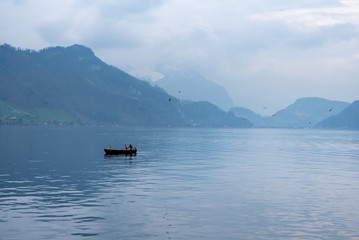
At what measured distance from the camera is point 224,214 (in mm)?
46688

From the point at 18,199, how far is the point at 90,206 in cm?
1085

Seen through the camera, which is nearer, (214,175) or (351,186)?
(351,186)

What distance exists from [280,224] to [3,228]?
27.8 meters

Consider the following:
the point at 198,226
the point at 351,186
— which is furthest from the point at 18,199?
the point at 351,186

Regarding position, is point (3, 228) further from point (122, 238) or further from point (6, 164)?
point (6, 164)

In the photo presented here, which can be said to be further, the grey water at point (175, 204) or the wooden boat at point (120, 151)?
the wooden boat at point (120, 151)

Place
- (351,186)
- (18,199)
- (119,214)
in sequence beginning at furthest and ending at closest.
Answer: (351,186) < (18,199) < (119,214)

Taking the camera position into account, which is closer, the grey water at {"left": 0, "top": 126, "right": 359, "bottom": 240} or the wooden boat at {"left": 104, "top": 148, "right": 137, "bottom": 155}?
the grey water at {"left": 0, "top": 126, "right": 359, "bottom": 240}

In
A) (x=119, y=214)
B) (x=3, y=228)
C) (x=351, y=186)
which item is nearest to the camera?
(x=3, y=228)

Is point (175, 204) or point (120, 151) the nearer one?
point (175, 204)

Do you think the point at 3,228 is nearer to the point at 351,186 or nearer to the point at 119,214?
the point at 119,214

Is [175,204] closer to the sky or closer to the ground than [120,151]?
closer to the ground

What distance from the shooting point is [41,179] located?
2876 inches

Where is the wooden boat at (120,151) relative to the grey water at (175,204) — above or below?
above
